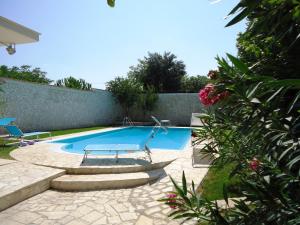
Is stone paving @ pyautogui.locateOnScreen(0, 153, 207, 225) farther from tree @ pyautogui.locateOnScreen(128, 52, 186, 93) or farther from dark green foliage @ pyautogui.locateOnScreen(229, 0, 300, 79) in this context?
tree @ pyautogui.locateOnScreen(128, 52, 186, 93)

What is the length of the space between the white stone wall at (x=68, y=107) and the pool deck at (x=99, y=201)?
257 inches

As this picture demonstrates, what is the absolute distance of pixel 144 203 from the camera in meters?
4.34

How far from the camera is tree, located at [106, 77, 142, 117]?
20.9m

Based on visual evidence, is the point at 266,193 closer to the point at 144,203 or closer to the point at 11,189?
the point at 144,203

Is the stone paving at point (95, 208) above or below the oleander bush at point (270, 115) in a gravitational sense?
below

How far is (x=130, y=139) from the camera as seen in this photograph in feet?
46.6

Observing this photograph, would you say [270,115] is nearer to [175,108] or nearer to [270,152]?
[270,152]

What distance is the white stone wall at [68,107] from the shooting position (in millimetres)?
12461

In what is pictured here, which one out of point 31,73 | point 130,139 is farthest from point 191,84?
point 31,73

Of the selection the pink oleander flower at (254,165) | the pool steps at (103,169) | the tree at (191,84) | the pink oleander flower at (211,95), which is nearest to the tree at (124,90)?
the tree at (191,84)

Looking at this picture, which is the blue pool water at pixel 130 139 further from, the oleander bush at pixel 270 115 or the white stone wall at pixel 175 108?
the oleander bush at pixel 270 115

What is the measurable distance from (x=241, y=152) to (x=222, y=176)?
3.40 m

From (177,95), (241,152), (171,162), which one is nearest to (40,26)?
(171,162)

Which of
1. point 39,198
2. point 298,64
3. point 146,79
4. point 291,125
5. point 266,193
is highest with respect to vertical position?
point 146,79
